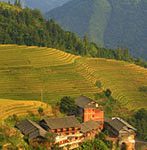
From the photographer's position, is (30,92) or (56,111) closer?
(56,111)

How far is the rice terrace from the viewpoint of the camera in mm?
51844

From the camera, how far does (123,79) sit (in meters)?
65.1

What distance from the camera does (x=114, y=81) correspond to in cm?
6334

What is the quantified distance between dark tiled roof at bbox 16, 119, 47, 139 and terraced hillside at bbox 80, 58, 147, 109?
2129 cm

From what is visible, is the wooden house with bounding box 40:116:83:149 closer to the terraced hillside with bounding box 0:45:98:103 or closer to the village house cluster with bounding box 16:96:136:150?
the village house cluster with bounding box 16:96:136:150

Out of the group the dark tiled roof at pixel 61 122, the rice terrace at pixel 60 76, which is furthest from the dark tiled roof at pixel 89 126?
the rice terrace at pixel 60 76

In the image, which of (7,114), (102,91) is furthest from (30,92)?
(7,114)

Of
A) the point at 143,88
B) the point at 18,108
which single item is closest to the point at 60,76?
the point at 143,88

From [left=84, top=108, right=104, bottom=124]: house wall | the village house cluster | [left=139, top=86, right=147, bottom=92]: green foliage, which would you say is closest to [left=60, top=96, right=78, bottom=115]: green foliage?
the village house cluster

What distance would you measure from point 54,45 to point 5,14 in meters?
11.6

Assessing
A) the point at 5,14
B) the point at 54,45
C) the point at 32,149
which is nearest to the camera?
Answer: the point at 32,149

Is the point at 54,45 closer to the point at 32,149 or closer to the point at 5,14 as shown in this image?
the point at 5,14

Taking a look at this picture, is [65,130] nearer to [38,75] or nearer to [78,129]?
[78,129]

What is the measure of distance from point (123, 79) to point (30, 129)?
32.0 meters
